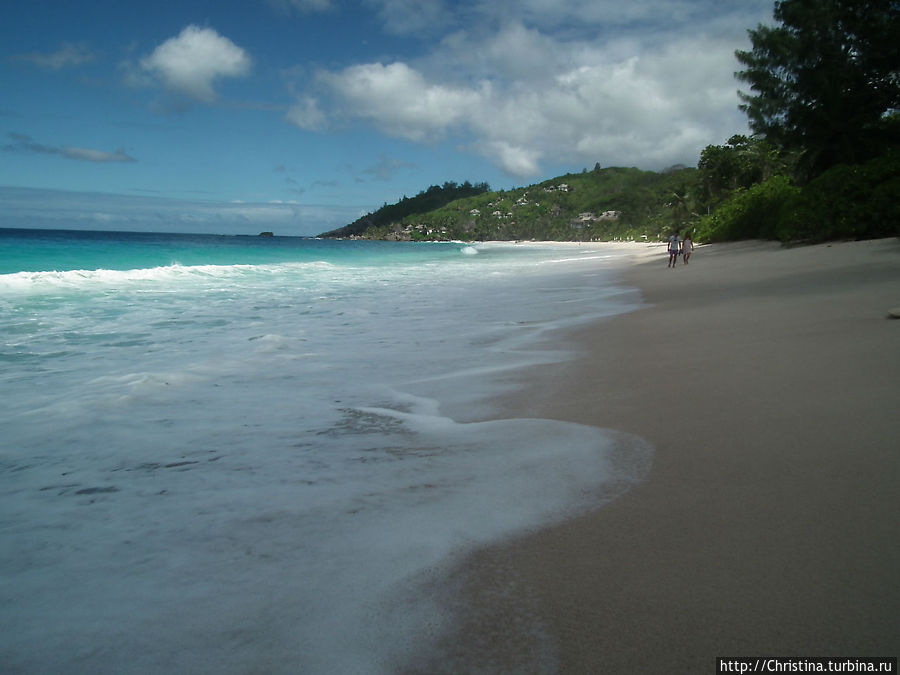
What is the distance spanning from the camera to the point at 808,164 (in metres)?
20.3

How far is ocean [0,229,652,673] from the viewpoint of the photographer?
1628 mm

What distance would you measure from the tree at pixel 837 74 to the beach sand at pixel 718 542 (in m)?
19.2

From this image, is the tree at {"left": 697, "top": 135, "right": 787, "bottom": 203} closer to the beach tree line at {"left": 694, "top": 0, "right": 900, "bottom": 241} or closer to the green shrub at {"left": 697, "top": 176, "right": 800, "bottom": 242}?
the green shrub at {"left": 697, "top": 176, "right": 800, "bottom": 242}

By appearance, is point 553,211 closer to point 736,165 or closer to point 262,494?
point 736,165

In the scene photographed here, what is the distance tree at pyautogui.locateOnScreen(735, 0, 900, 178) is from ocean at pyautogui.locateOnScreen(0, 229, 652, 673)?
744 inches

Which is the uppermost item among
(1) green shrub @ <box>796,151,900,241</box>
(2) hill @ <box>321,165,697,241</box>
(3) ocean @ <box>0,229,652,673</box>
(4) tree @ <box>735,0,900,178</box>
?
(2) hill @ <box>321,165,697,241</box>

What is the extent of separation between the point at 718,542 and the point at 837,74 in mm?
22003

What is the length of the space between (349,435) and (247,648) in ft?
6.04

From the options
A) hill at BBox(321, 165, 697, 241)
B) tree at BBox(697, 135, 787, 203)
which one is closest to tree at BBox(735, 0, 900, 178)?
tree at BBox(697, 135, 787, 203)

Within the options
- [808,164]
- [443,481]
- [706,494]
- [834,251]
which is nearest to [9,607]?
[443,481]

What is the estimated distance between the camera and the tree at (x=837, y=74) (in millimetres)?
17656

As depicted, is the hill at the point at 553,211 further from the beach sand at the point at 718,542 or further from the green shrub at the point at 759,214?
the beach sand at the point at 718,542

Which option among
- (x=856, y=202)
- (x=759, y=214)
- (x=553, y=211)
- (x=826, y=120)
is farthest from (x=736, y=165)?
(x=553, y=211)

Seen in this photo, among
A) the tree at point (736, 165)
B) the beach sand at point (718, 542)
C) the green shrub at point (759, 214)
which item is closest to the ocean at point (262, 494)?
the beach sand at point (718, 542)
